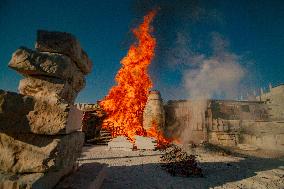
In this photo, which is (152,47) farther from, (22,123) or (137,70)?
(22,123)

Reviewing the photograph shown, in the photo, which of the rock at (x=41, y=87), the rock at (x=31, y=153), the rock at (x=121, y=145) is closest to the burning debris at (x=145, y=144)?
the rock at (x=121, y=145)

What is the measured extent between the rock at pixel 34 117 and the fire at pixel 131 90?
12.5 meters

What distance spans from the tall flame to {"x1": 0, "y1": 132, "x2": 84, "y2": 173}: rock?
12.4 m

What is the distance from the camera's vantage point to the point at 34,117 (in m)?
2.88

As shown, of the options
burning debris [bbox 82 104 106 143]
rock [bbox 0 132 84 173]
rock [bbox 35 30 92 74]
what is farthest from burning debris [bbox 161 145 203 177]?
burning debris [bbox 82 104 106 143]

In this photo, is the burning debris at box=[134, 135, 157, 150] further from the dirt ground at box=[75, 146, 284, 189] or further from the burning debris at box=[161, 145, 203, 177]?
the dirt ground at box=[75, 146, 284, 189]

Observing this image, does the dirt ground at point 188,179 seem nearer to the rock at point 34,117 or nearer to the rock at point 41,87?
the rock at point 41,87

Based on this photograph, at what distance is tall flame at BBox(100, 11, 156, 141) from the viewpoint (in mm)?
15562

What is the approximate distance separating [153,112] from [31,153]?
47.5 ft

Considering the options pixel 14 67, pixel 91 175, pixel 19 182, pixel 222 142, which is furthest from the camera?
pixel 222 142

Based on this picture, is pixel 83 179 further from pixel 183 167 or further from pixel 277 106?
pixel 277 106

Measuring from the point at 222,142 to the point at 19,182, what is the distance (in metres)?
18.3

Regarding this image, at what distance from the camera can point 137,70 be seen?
1599 centimetres

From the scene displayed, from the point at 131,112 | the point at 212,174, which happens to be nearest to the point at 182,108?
the point at 131,112
